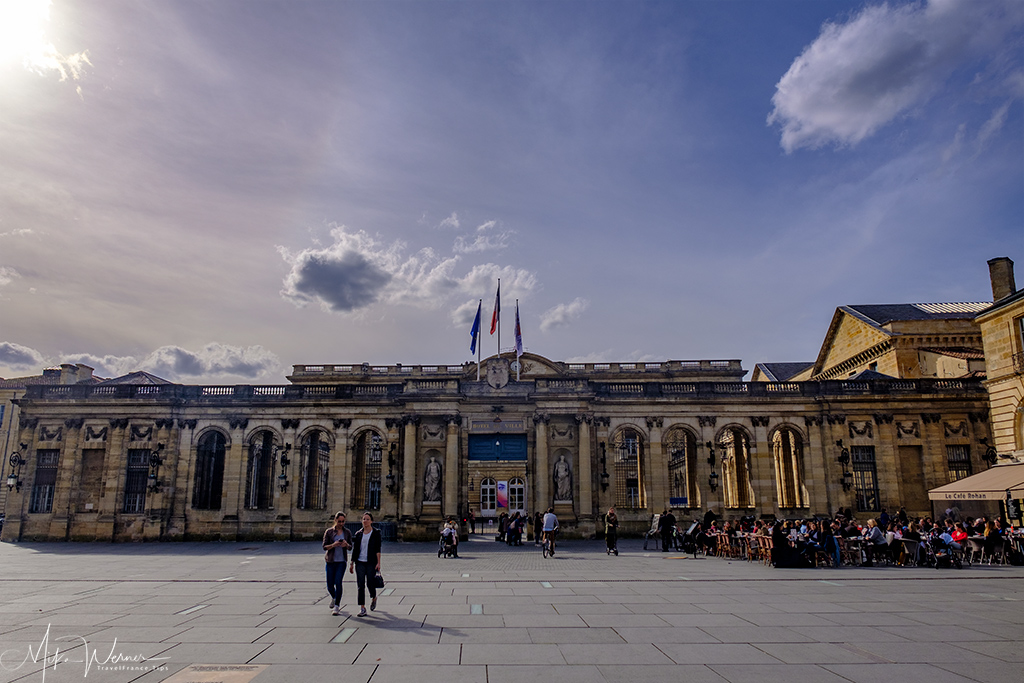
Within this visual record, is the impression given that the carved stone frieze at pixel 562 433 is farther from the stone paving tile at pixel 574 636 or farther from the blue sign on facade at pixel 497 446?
the stone paving tile at pixel 574 636

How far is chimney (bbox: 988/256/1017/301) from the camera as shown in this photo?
31.9 m

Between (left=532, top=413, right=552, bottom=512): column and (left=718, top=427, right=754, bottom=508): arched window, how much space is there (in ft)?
30.0

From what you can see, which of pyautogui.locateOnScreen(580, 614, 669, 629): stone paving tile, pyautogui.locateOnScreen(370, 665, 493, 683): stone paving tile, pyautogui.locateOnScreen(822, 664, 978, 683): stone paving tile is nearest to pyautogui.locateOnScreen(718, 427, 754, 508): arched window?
pyautogui.locateOnScreen(580, 614, 669, 629): stone paving tile

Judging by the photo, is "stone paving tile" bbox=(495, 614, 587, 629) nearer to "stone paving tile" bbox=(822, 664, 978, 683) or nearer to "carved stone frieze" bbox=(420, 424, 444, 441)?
"stone paving tile" bbox=(822, 664, 978, 683)

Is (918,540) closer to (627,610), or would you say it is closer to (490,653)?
(627,610)

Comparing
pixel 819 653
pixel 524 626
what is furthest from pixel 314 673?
pixel 819 653

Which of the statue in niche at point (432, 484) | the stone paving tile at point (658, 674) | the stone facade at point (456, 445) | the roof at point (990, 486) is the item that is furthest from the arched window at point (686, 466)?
the stone paving tile at point (658, 674)

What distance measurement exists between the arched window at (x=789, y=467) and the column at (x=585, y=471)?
32.5 ft

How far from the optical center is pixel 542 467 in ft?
103

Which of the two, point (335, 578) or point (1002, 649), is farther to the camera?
point (335, 578)

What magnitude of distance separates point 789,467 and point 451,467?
61.4 ft

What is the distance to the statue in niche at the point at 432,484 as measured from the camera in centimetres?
3100

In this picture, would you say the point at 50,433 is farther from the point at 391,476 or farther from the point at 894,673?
the point at 894,673

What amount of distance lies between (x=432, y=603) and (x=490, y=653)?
4.25 meters
